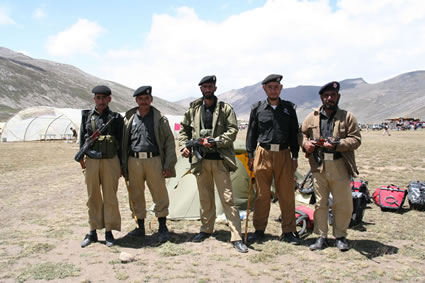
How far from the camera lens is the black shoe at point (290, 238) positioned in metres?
5.14

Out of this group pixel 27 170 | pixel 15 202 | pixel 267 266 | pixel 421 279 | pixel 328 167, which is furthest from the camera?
pixel 27 170

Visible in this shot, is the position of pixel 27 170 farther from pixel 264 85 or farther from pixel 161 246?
pixel 264 85

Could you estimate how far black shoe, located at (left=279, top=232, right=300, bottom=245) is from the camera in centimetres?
514

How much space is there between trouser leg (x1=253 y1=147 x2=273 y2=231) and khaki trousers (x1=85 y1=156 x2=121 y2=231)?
7.51ft

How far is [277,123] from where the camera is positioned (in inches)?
201

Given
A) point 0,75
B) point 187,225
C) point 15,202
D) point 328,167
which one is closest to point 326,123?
point 328,167

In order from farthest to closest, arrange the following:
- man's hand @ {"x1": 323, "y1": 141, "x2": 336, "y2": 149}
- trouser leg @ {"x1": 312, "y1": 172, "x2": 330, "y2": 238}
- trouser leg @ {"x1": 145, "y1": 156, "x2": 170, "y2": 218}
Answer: trouser leg @ {"x1": 145, "y1": 156, "x2": 170, "y2": 218}
trouser leg @ {"x1": 312, "y1": 172, "x2": 330, "y2": 238}
man's hand @ {"x1": 323, "y1": 141, "x2": 336, "y2": 149}

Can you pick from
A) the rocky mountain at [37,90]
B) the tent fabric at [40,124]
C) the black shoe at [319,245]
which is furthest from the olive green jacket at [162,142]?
the rocky mountain at [37,90]

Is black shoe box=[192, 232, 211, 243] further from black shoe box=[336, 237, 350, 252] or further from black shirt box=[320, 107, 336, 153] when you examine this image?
black shirt box=[320, 107, 336, 153]

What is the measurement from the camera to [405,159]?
1541 cm

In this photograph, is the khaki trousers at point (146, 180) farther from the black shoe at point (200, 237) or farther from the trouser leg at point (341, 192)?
the trouser leg at point (341, 192)

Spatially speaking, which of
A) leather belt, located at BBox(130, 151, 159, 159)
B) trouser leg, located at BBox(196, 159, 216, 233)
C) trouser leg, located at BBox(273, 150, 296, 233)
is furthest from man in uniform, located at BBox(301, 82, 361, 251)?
leather belt, located at BBox(130, 151, 159, 159)

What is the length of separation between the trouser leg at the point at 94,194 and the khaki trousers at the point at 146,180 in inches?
20.1

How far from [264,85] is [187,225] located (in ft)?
10.1
